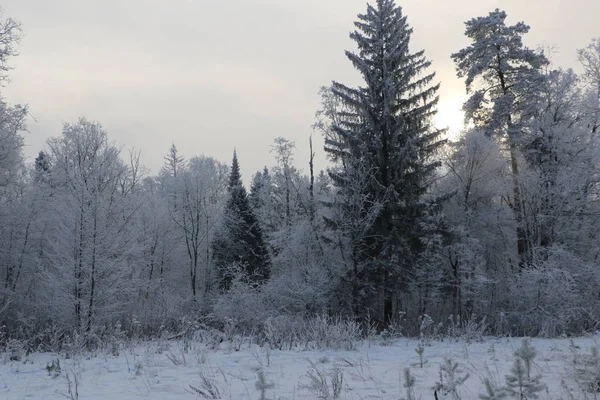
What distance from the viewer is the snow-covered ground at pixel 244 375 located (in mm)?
4820

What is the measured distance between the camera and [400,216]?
20062mm

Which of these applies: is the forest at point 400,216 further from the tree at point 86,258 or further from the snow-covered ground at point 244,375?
the snow-covered ground at point 244,375

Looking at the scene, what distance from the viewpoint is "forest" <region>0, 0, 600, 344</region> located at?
57.6ft

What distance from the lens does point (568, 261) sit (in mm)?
18984

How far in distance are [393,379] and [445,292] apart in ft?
65.1

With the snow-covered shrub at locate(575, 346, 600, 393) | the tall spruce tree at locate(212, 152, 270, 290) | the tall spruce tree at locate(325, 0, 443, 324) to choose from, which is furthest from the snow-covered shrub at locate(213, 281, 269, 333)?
the snow-covered shrub at locate(575, 346, 600, 393)

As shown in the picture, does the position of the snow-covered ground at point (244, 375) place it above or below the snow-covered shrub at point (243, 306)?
above

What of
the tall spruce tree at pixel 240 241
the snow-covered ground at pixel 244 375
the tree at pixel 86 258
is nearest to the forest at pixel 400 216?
the tree at pixel 86 258

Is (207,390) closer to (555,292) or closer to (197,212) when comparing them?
(555,292)

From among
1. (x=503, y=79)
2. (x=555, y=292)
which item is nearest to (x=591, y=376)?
(x=555, y=292)

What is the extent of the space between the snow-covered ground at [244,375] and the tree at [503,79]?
17.3 meters

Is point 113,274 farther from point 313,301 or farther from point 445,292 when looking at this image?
point 445,292

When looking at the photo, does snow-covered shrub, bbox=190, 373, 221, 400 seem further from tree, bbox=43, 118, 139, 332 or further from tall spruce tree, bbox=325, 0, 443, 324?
tall spruce tree, bbox=325, 0, 443, 324

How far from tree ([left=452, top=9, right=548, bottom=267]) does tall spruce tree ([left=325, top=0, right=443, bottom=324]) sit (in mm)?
5441
